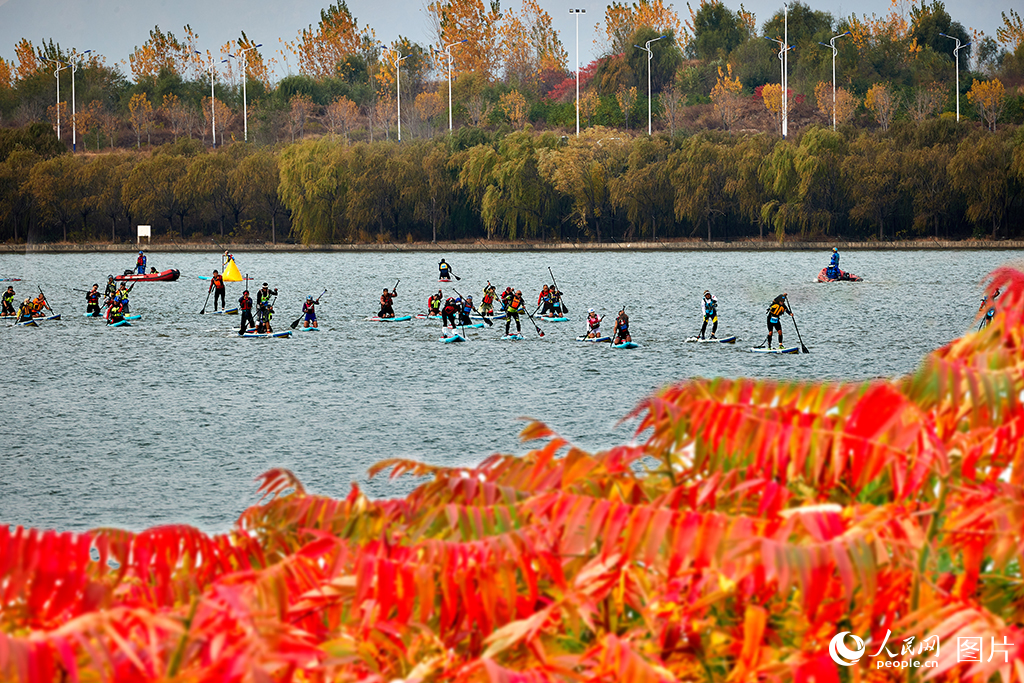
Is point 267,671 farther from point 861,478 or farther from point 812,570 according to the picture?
point 861,478

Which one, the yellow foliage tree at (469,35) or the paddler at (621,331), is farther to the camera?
the yellow foliage tree at (469,35)

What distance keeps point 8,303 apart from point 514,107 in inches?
A: 3974

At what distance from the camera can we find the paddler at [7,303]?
165 ft

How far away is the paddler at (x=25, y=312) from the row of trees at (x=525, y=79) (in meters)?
93.5

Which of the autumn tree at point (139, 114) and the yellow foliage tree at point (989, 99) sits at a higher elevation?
the autumn tree at point (139, 114)

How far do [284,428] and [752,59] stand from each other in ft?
489

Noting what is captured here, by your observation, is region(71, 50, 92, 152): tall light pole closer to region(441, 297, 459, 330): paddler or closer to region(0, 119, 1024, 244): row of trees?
region(0, 119, 1024, 244): row of trees

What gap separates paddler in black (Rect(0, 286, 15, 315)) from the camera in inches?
1982

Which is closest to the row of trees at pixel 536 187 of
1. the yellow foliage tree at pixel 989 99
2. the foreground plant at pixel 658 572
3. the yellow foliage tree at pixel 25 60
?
the yellow foliage tree at pixel 989 99

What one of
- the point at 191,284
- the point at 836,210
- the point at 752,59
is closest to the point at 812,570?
the point at 191,284

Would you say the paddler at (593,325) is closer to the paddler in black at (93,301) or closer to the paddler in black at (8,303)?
the paddler in black at (93,301)

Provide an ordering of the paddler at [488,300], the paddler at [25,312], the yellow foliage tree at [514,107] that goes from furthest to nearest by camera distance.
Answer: the yellow foliage tree at [514,107] → the paddler at [25,312] → the paddler at [488,300]

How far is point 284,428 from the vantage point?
1040 inches

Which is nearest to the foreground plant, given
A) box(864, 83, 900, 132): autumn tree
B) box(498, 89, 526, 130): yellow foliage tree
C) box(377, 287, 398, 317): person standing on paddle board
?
box(377, 287, 398, 317): person standing on paddle board
